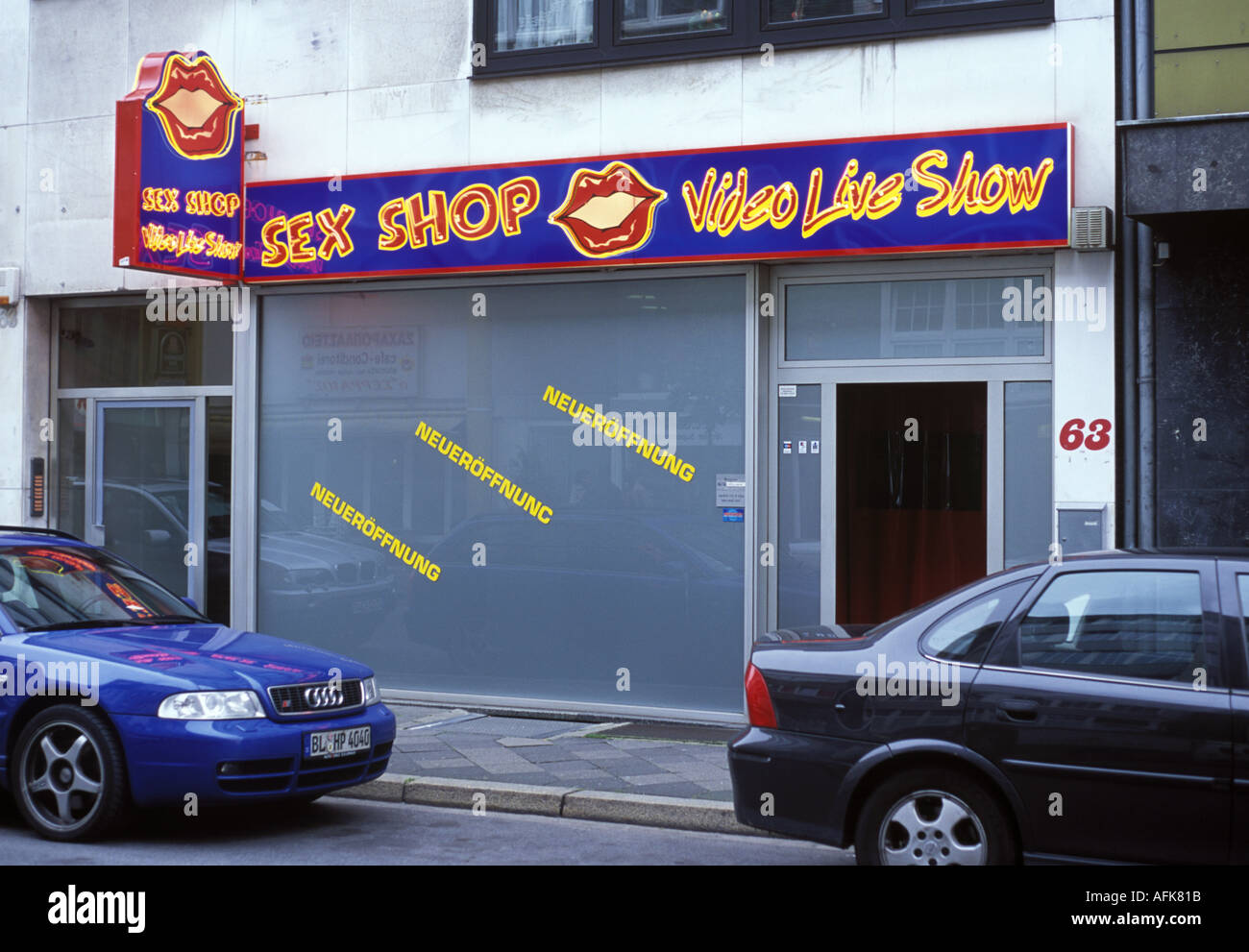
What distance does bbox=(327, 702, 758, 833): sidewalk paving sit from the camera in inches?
329

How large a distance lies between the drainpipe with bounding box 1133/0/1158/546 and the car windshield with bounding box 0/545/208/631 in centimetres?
603

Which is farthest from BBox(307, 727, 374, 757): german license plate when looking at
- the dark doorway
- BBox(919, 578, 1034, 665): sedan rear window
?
the dark doorway

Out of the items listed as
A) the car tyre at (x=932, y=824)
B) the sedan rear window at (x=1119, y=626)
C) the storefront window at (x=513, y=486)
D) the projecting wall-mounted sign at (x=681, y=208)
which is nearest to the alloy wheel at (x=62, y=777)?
the car tyre at (x=932, y=824)

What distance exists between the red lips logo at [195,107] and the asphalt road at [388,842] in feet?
18.8

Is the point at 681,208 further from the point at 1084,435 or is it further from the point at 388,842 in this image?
the point at 388,842

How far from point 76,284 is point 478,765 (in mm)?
6546

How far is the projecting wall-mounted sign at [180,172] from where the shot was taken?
37.0 feet

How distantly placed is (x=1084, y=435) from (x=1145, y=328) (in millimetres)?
799

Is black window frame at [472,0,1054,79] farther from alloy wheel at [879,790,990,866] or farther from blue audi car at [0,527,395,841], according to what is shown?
alloy wheel at [879,790,990,866]

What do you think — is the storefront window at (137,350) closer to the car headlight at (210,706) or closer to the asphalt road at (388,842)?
the asphalt road at (388,842)

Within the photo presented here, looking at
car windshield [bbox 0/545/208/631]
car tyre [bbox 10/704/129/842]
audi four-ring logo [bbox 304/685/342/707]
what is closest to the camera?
car tyre [bbox 10/704/129/842]

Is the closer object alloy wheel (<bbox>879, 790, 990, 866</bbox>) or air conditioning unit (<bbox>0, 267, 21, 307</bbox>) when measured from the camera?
alloy wheel (<bbox>879, 790, 990, 866</bbox>)

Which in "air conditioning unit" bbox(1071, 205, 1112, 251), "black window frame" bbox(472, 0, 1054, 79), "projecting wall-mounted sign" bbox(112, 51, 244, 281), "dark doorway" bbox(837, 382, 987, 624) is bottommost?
"dark doorway" bbox(837, 382, 987, 624)
